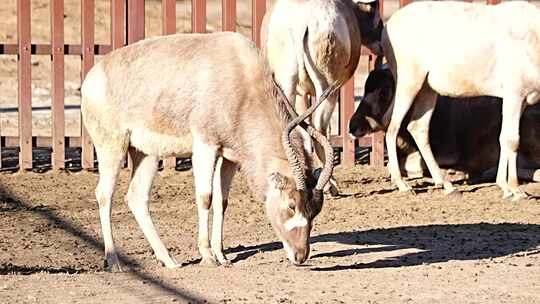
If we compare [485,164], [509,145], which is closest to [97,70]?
[509,145]

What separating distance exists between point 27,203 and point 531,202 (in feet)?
16.1

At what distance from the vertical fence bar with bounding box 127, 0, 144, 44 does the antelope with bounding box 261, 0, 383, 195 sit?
8.01ft

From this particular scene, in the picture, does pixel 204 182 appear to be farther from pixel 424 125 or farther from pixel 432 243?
pixel 424 125

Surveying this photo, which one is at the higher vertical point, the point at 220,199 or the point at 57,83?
the point at 220,199

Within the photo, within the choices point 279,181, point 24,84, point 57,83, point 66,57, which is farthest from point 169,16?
point 66,57

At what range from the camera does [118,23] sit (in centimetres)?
1455

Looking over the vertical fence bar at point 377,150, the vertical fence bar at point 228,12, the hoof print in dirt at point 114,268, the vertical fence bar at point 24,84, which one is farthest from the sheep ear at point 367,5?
the hoof print in dirt at point 114,268

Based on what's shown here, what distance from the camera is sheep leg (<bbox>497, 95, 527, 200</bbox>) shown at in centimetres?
1270

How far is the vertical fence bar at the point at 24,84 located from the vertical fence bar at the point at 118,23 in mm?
928

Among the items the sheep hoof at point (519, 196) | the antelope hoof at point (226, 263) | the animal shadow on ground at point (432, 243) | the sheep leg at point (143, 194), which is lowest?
the sheep hoof at point (519, 196)

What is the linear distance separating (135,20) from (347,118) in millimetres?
2701

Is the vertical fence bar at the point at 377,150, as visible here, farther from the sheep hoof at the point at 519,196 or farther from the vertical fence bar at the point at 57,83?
the vertical fence bar at the point at 57,83

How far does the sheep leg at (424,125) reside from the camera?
13.5 metres

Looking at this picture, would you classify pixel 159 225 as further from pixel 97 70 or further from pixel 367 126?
pixel 367 126
